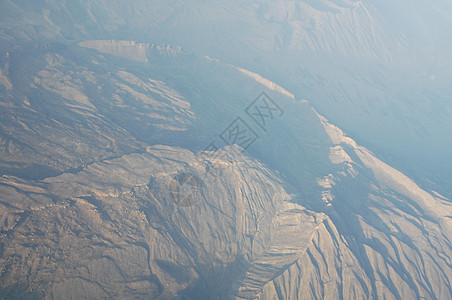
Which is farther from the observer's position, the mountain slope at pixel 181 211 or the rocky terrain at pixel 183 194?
the rocky terrain at pixel 183 194

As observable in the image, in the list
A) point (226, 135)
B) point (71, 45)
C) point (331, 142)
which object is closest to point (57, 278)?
point (226, 135)

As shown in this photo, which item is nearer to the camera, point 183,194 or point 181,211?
point 181,211

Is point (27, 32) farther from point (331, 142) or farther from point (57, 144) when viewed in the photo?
point (331, 142)

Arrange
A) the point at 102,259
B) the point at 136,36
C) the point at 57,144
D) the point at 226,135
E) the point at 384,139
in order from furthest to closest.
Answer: the point at 136,36 < the point at 384,139 < the point at 226,135 < the point at 57,144 < the point at 102,259

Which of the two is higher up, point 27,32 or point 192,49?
point 192,49

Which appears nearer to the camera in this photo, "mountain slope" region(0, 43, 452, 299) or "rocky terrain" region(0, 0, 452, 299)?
"mountain slope" region(0, 43, 452, 299)

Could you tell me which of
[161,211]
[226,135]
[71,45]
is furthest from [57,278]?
[71,45]

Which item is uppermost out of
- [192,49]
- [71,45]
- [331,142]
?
[331,142]

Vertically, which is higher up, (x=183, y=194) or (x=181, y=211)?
(x=183, y=194)

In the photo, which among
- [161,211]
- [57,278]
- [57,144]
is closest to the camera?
[57,278]

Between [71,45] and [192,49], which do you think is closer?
[71,45]
